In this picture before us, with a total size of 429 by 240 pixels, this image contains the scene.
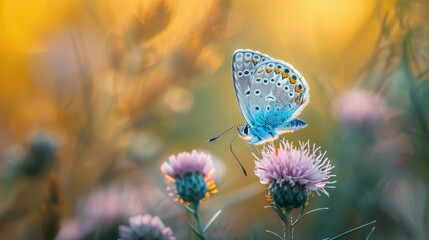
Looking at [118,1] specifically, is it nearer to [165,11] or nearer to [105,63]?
[105,63]

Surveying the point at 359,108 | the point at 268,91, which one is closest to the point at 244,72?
the point at 268,91

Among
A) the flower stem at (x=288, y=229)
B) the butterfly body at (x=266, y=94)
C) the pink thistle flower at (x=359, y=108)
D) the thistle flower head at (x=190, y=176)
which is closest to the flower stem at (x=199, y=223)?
the thistle flower head at (x=190, y=176)

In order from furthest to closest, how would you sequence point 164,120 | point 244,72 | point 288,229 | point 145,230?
point 164,120
point 244,72
point 145,230
point 288,229

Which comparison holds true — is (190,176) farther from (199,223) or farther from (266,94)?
(266,94)

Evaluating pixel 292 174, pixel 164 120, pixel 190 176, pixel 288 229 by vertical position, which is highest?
pixel 164 120

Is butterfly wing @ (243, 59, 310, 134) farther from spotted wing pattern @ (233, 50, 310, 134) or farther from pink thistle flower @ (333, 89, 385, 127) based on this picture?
pink thistle flower @ (333, 89, 385, 127)

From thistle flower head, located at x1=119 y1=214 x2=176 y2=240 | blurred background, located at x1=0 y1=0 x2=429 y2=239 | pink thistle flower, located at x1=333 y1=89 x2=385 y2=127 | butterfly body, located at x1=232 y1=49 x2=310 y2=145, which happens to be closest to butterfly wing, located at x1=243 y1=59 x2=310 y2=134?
butterfly body, located at x1=232 y1=49 x2=310 y2=145

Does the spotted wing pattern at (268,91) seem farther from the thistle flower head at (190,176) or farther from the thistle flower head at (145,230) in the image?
the thistle flower head at (145,230)
